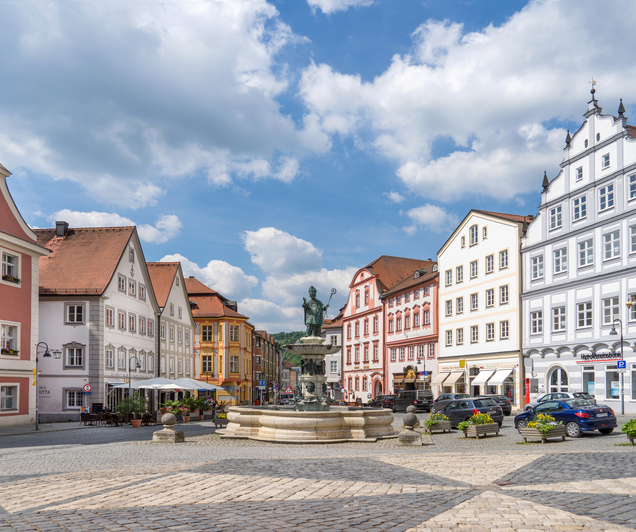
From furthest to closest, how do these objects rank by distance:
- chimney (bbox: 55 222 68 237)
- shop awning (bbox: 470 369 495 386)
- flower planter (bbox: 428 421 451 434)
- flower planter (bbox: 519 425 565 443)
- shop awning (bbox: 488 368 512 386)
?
shop awning (bbox: 470 369 495 386) < chimney (bbox: 55 222 68 237) < shop awning (bbox: 488 368 512 386) < flower planter (bbox: 428 421 451 434) < flower planter (bbox: 519 425 565 443)

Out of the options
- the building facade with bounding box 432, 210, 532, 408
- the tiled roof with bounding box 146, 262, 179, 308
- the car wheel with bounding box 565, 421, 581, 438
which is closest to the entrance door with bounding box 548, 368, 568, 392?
the building facade with bounding box 432, 210, 532, 408

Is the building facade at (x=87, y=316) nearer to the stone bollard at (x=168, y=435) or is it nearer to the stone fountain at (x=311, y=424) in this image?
the stone fountain at (x=311, y=424)

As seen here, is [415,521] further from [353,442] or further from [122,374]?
[122,374]

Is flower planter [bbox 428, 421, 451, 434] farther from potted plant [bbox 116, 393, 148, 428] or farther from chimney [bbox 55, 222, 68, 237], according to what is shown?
chimney [bbox 55, 222, 68, 237]

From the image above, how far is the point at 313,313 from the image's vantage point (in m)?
28.0

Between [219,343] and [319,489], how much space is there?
68701mm

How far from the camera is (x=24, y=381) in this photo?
3425 cm

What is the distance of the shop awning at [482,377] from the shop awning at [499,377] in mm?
590

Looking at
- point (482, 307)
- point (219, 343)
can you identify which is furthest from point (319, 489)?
point (219, 343)

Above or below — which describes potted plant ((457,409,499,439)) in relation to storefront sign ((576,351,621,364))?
below

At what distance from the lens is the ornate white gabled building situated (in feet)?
Result: 120

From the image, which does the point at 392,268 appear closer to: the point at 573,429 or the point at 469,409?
the point at 469,409

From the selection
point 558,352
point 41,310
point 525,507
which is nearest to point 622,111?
point 558,352

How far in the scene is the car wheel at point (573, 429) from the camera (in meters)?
23.3
